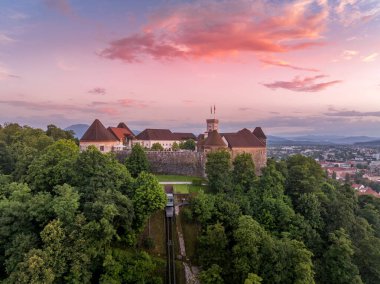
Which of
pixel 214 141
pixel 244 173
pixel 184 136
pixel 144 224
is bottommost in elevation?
pixel 144 224

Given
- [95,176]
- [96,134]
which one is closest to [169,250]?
[95,176]

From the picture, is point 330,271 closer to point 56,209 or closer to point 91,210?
point 91,210

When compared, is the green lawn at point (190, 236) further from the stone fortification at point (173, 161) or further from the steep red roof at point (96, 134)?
the steep red roof at point (96, 134)

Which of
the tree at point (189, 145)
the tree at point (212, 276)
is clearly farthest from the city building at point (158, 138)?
the tree at point (212, 276)

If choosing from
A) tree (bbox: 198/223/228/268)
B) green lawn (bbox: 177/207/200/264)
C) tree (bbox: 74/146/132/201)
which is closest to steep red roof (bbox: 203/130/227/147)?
green lawn (bbox: 177/207/200/264)

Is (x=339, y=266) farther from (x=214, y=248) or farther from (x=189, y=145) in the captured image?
(x=189, y=145)
